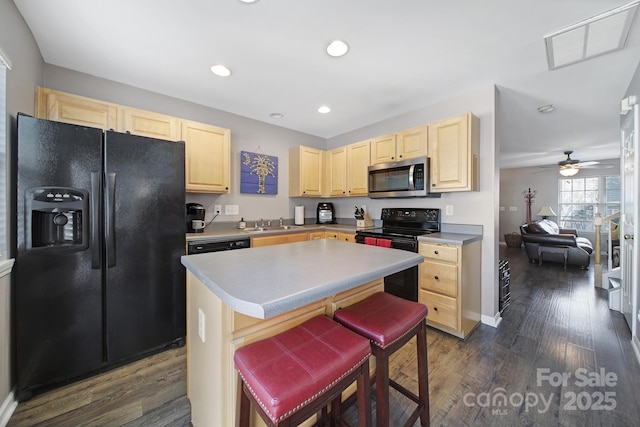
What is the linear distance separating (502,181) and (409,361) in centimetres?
836

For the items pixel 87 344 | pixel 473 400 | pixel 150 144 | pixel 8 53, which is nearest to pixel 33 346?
pixel 87 344

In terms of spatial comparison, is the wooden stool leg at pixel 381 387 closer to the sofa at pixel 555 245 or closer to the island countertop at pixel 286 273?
the island countertop at pixel 286 273

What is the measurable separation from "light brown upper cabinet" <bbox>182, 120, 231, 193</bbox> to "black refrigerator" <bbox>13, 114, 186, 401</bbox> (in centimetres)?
58

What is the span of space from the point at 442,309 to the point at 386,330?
5.21ft

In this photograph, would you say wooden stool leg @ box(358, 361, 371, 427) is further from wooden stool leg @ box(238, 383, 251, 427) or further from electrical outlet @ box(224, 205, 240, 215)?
electrical outlet @ box(224, 205, 240, 215)

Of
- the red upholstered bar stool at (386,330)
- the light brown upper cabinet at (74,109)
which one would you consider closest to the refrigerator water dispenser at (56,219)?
the light brown upper cabinet at (74,109)

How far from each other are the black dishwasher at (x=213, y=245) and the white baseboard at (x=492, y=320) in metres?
2.71

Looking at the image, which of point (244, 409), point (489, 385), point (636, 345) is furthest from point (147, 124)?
point (636, 345)

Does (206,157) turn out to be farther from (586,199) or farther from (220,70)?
(586,199)

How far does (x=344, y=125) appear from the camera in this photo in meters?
3.84

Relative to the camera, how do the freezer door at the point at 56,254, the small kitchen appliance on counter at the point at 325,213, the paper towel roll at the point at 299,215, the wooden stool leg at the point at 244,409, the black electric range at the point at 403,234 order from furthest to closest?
1. the small kitchen appliance on counter at the point at 325,213
2. the paper towel roll at the point at 299,215
3. the black electric range at the point at 403,234
4. the freezer door at the point at 56,254
5. the wooden stool leg at the point at 244,409

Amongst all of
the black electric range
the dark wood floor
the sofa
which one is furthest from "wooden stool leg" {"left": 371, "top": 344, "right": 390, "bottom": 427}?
the sofa

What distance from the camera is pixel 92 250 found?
177cm

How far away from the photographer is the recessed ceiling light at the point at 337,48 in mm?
1895
